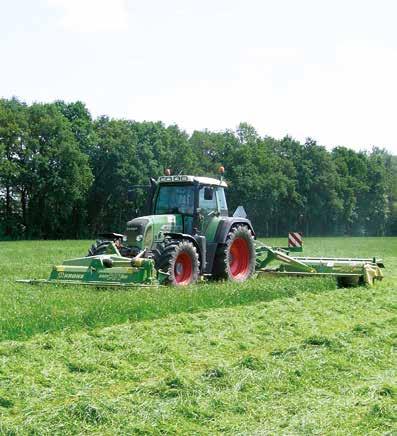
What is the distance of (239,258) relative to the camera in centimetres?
1513

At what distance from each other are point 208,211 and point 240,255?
60.9 inches

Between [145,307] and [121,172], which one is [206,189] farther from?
[121,172]

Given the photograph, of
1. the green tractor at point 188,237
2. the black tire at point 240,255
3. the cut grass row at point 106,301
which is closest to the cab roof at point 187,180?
the green tractor at point 188,237

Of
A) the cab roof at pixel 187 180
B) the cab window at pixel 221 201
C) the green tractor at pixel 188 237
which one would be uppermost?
the cab roof at pixel 187 180

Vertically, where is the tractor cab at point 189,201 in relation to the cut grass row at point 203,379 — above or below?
above

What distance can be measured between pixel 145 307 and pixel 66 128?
147 feet

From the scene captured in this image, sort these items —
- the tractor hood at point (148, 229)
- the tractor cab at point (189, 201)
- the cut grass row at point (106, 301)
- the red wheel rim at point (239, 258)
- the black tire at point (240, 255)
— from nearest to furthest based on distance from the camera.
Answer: the cut grass row at point (106, 301)
the tractor hood at point (148, 229)
the tractor cab at point (189, 201)
the black tire at point (240, 255)
the red wheel rim at point (239, 258)

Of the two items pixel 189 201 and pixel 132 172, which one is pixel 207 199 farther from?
pixel 132 172

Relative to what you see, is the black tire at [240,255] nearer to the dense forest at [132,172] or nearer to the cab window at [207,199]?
the cab window at [207,199]

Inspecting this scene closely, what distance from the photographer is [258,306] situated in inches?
420

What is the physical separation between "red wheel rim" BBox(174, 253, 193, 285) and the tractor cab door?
118 cm

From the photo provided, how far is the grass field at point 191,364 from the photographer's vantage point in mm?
4965

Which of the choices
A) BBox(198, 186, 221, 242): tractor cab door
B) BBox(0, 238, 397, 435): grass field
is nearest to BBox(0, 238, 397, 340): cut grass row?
BBox(0, 238, 397, 435): grass field

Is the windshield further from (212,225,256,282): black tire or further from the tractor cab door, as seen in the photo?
(212,225,256,282): black tire
